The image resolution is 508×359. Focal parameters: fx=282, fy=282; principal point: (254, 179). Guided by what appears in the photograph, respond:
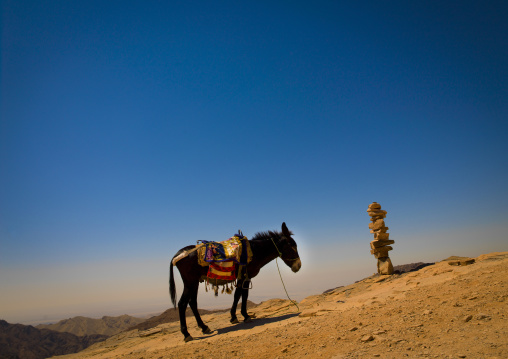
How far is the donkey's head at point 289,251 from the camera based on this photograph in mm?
10000

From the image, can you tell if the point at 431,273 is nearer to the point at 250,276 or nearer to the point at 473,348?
the point at 250,276

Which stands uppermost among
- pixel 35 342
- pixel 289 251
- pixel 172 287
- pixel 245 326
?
pixel 289 251

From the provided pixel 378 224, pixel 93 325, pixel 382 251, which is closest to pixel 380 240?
pixel 382 251

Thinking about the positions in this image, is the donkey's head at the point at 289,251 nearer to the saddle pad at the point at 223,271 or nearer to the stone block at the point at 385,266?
the saddle pad at the point at 223,271

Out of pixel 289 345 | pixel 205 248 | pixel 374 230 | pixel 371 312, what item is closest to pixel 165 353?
pixel 205 248

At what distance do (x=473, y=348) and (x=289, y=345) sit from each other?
2.96 metres

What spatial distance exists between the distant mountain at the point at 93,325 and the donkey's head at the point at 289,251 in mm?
28942

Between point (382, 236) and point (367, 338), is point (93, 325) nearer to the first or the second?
point (382, 236)

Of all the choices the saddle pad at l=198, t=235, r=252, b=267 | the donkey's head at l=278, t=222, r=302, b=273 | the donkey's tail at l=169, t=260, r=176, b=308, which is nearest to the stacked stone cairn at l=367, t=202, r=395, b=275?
the donkey's head at l=278, t=222, r=302, b=273

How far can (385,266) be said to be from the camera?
12.6 m

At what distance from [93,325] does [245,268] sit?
3382cm

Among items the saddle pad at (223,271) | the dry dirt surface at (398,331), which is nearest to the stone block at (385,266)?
the dry dirt surface at (398,331)

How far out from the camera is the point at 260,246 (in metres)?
9.88

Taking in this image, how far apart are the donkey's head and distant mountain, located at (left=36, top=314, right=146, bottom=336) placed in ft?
95.0
